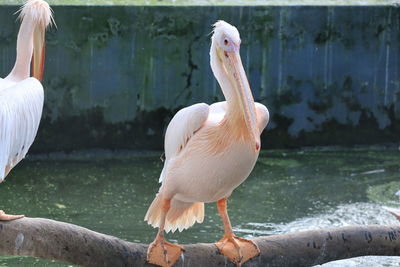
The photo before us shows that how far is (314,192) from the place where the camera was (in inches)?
243

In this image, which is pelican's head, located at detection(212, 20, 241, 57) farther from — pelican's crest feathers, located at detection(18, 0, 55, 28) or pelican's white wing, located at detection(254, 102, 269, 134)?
pelican's crest feathers, located at detection(18, 0, 55, 28)

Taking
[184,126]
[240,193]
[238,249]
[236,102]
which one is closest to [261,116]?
[236,102]

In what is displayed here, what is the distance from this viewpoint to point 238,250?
131 inches

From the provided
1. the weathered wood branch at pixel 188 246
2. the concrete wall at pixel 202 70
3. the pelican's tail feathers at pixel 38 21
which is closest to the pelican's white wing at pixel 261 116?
the weathered wood branch at pixel 188 246

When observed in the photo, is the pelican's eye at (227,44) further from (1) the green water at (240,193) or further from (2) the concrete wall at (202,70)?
(2) the concrete wall at (202,70)

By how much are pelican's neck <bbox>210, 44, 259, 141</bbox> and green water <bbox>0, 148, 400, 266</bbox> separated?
1804mm

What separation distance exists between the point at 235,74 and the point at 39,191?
3024 millimetres

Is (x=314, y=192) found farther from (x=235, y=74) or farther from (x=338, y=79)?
(x=235, y=74)

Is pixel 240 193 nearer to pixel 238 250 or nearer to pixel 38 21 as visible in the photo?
pixel 38 21

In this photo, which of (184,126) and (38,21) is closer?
(184,126)

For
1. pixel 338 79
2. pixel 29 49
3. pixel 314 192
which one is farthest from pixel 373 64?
pixel 29 49

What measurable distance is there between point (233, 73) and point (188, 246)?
702 millimetres

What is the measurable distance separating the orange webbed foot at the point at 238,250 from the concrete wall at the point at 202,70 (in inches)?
150

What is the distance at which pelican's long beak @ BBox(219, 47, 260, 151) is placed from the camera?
3213 millimetres
